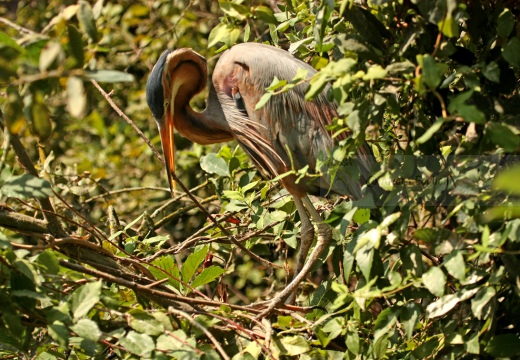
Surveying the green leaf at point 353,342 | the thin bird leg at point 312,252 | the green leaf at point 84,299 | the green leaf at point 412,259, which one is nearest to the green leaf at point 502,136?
the green leaf at point 412,259

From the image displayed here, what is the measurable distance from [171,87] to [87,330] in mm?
1759

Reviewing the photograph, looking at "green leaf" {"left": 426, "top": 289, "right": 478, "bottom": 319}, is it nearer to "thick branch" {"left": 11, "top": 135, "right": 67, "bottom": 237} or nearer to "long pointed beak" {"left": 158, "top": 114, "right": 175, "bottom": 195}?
"thick branch" {"left": 11, "top": 135, "right": 67, "bottom": 237}

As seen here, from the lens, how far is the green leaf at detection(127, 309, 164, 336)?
1742 mm

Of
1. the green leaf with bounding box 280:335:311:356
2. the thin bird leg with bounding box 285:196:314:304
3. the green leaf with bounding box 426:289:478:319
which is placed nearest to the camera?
the green leaf with bounding box 426:289:478:319

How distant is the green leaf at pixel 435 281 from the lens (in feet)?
5.11

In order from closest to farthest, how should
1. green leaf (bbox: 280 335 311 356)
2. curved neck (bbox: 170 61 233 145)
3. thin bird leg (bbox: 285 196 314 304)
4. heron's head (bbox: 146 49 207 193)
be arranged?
green leaf (bbox: 280 335 311 356) < thin bird leg (bbox: 285 196 314 304) < heron's head (bbox: 146 49 207 193) < curved neck (bbox: 170 61 233 145)

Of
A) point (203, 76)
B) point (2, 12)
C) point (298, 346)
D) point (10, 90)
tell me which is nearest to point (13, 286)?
point (10, 90)

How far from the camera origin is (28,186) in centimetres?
163

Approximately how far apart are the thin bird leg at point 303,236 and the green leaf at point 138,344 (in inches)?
49.8

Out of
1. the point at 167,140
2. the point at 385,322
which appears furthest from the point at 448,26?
the point at 167,140

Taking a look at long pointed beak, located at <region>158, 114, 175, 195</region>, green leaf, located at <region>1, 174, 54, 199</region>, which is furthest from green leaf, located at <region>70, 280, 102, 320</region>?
long pointed beak, located at <region>158, 114, 175, 195</region>

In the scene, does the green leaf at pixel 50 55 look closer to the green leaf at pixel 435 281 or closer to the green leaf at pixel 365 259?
the green leaf at pixel 365 259

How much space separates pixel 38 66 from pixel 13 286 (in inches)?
22.1

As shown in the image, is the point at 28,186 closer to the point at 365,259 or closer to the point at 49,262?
the point at 49,262
